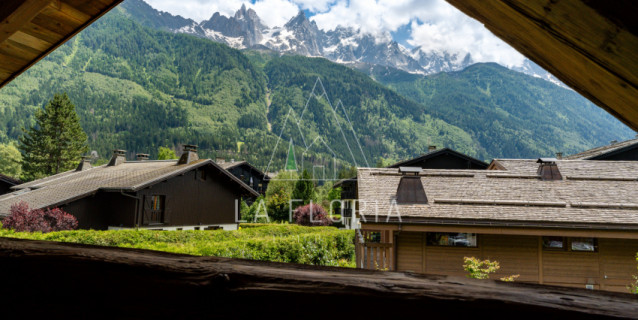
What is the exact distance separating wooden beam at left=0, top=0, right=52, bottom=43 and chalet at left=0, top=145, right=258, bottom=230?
16.0 meters

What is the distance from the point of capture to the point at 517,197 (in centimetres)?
996

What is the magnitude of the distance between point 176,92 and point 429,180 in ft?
361

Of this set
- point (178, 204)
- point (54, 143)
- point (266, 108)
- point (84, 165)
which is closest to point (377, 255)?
point (178, 204)

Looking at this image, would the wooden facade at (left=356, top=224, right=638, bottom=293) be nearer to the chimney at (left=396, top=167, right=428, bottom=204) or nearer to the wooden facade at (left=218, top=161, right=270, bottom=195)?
the chimney at (left=396, top=167, right=428, bottom=204)

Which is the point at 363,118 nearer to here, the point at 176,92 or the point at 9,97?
the point at 176,92

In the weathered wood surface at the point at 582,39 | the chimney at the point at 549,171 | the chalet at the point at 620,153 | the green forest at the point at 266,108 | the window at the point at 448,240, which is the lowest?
the window at the point at 448,240

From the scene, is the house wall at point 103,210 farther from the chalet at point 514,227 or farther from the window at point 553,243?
the window at point 553,243

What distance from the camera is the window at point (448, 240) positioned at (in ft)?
31.7

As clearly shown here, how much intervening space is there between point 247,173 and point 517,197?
100ft

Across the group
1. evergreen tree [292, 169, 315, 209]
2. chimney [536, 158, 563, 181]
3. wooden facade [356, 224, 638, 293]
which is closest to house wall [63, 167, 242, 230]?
evergreen tree [292, 169, 315, 209]

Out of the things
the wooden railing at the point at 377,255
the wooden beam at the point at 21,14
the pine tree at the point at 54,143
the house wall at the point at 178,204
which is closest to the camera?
the wooden beam at the point at 21,14

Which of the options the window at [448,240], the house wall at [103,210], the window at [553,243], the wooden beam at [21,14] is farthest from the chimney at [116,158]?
the wooden beam at [21,14]

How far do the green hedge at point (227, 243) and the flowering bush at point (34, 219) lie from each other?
3.08 meters

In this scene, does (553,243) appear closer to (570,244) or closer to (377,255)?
(570,244)
